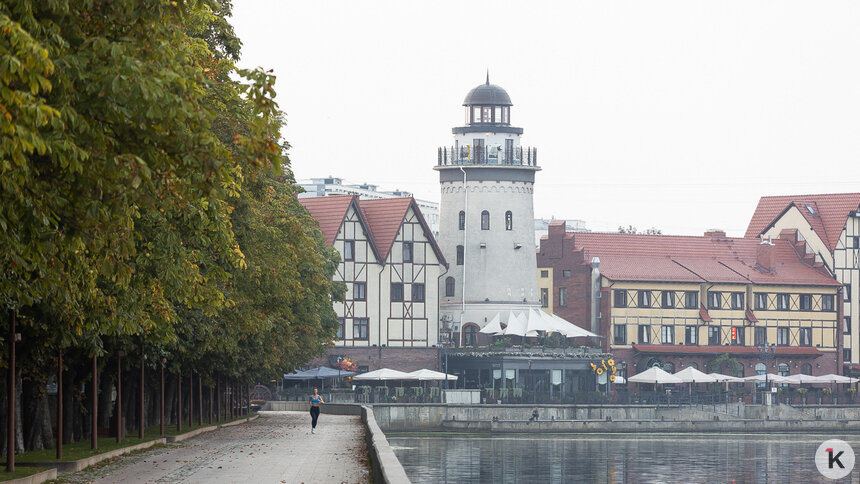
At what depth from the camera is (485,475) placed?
61969 mm

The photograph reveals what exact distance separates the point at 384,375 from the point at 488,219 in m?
16.7

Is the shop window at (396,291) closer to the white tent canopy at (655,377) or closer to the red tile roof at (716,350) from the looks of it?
the white tent canopy at (655,377)

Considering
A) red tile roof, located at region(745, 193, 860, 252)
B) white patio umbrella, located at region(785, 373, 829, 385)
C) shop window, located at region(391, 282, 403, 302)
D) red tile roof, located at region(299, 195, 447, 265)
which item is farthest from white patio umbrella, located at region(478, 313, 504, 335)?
red tile roof, located at region(745, 193, 860, 252)

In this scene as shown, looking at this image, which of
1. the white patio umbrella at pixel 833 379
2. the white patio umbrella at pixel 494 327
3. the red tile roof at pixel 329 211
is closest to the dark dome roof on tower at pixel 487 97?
the red tile roof at pixel 329 211

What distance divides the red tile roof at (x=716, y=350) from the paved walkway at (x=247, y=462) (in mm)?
66455

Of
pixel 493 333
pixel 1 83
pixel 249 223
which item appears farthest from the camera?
pixel 493 333

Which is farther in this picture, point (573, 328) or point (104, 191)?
point (573, 328)

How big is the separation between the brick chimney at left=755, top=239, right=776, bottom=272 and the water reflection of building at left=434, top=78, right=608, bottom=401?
18237 millimetres

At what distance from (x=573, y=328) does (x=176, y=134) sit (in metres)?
90.6

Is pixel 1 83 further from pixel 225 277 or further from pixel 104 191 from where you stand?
pixel 225 277

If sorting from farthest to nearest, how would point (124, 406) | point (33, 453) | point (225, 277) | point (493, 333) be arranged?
point (493, 333), point (124, 406), point (33, 453), point (225, 277)

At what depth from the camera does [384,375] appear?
95500mm

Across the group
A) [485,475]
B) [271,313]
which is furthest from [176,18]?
[485,475]

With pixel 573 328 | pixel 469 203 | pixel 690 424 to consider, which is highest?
pixel 469 203
